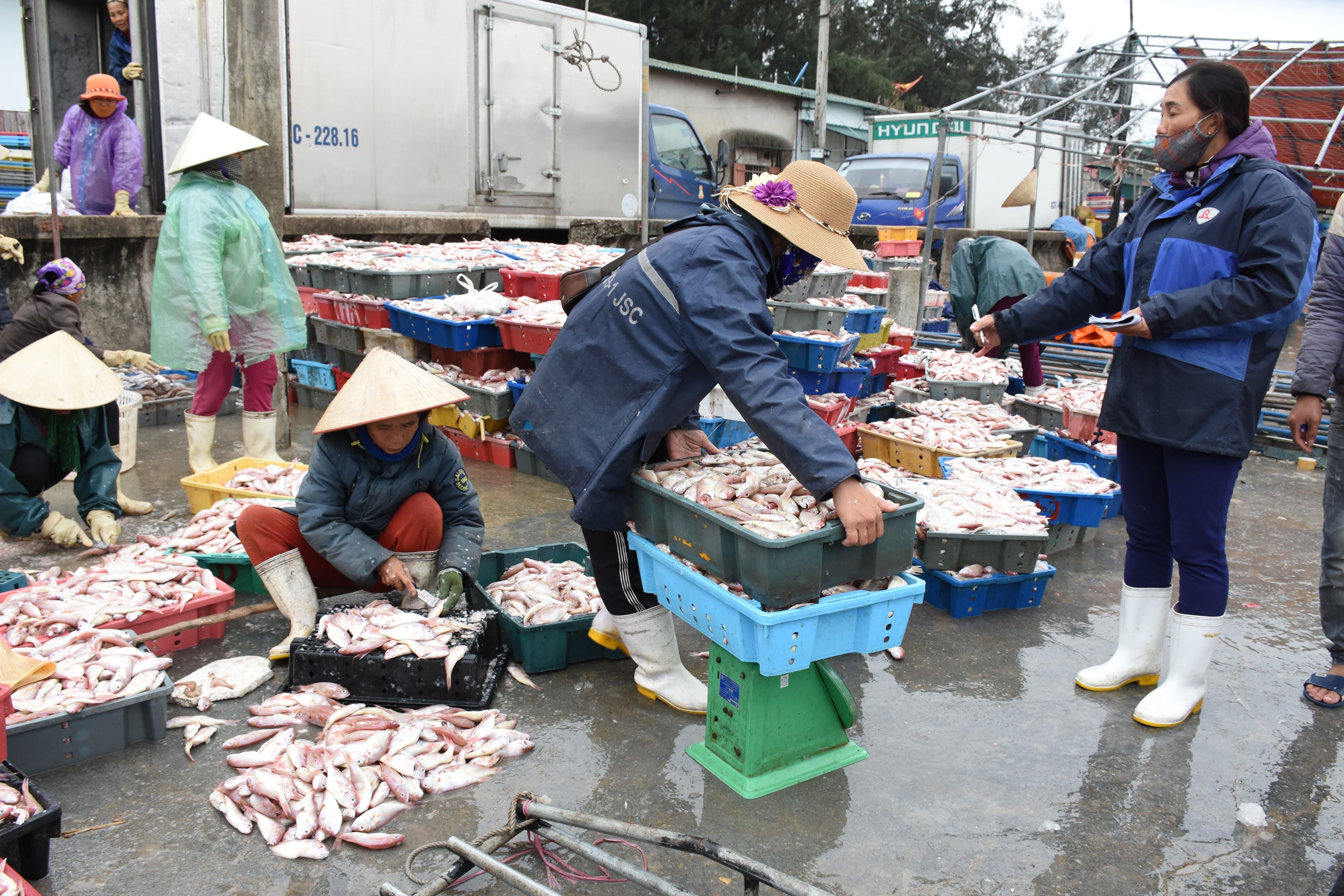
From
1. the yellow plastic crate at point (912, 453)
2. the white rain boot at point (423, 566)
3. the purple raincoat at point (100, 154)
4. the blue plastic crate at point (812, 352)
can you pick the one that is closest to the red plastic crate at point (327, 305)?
the purple raincoat at point (100, 154)

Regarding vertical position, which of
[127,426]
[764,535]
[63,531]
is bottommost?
[63,531]

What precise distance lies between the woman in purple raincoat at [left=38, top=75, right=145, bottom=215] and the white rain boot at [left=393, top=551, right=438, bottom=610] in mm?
6421

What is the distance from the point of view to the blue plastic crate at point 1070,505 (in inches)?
210

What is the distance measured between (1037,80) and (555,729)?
51.7ft

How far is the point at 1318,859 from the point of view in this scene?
2.89 meters

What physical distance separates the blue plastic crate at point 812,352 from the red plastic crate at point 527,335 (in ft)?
5.38

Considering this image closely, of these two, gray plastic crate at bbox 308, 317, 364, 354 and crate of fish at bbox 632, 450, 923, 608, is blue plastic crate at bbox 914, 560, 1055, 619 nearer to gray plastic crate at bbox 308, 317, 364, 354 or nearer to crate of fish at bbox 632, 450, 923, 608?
crate of fish at bbox 632, 450, 923, 608

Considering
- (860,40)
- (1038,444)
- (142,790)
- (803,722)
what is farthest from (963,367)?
(860,40)

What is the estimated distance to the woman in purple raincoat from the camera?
8.49m

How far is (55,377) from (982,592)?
15.1 ft

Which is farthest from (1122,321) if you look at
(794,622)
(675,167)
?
(675,167)

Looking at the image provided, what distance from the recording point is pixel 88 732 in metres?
3.12

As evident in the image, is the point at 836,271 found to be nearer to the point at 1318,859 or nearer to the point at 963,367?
the point at 963,367

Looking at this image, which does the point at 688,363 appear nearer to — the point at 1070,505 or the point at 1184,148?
the point at 1184,148
